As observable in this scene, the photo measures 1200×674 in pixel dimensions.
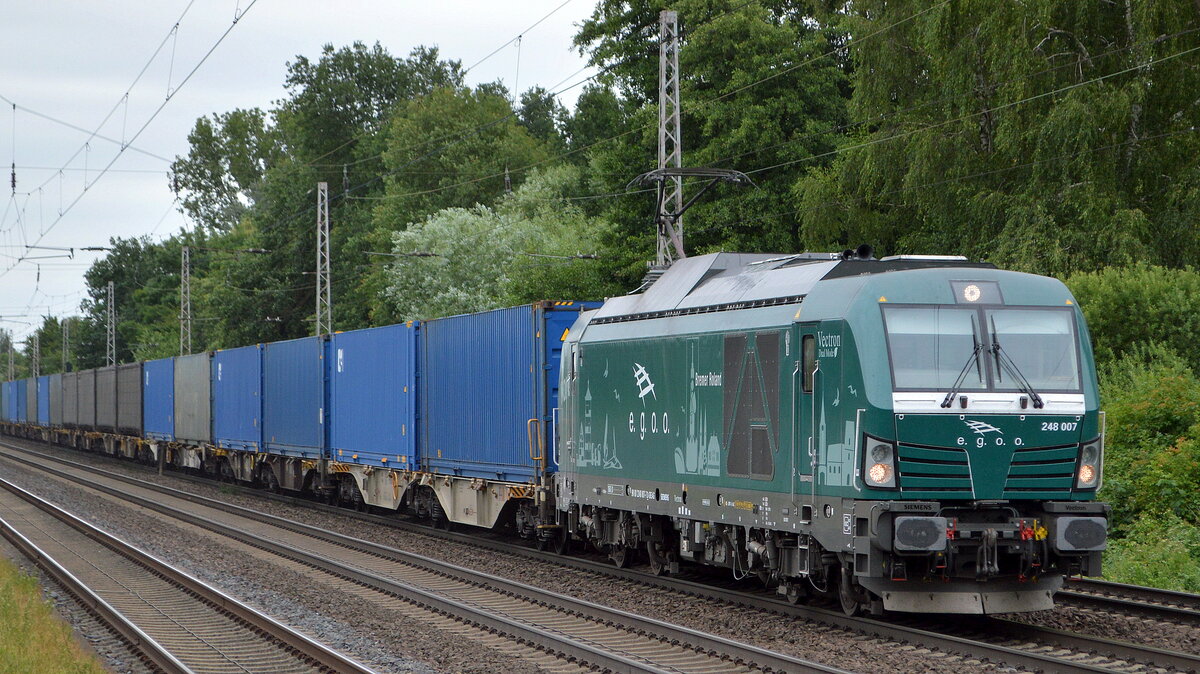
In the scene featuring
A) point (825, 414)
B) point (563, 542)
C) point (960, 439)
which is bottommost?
point (563, 542)

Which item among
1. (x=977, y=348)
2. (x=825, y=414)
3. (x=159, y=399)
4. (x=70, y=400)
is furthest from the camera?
(x=70, y=400)

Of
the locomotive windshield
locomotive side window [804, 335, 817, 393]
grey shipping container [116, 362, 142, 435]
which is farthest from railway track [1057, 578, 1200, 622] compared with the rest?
grey shipping container [116, 362, 142, 435]

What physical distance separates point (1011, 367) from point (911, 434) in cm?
118

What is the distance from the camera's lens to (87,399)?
55.8 m

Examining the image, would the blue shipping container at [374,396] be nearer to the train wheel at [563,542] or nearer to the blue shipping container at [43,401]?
the train wheel at [563,542]

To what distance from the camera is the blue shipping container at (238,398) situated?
33.4 meters

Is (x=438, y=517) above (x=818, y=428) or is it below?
below

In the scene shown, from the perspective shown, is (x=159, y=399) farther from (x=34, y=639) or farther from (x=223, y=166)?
(x=223, y=166)

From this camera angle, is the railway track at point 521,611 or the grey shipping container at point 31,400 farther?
the grey shipping container at point 31,400

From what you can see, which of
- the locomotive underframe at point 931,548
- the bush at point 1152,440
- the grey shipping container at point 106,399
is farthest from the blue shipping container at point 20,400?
the locomotive underframe at point 931,548

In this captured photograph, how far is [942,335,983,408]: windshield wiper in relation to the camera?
435 inches

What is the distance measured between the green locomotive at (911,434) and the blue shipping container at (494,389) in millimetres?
5735

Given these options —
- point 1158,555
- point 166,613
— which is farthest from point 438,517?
point 1158,555

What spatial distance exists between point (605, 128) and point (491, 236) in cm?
2749
